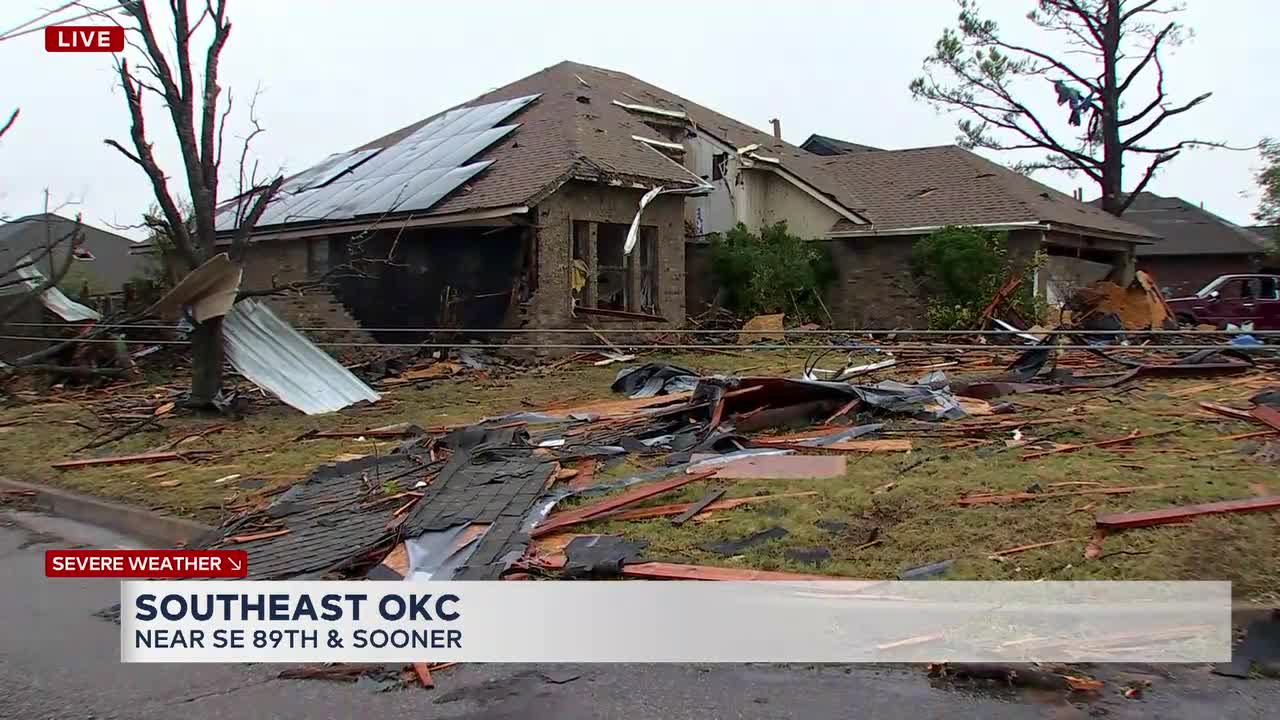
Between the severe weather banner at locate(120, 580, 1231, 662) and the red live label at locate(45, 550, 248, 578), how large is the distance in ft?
2.50

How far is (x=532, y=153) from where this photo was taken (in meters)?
19.8

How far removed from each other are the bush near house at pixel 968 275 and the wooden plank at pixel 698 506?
48.8ft

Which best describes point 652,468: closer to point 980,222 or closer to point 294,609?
point 294,609

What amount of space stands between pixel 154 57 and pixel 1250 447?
1267 centimetres

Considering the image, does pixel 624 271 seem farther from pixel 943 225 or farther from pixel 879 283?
pixel 943 225

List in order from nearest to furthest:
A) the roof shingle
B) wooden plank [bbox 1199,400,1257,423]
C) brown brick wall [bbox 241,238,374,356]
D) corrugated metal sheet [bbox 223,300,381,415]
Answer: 1. wooden plank [bbox 1199,400,1257,423]
2. corrugated metal sheet [bbox 223,300,381,415]
3. brown brick wall [bbox 241,238,374,356]
4. the roof shingle

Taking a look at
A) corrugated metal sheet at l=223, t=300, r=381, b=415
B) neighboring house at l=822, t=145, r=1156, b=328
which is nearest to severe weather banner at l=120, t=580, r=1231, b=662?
corrugated metal sheet at l=223, t=300, r=381, b=415

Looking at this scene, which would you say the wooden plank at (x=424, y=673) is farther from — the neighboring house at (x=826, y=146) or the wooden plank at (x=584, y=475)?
the neighboring house at (x=826, y=146)

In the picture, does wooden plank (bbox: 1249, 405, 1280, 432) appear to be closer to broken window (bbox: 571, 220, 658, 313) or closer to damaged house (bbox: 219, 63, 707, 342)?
damaged house (bbox: 219, 63, 707, 342)

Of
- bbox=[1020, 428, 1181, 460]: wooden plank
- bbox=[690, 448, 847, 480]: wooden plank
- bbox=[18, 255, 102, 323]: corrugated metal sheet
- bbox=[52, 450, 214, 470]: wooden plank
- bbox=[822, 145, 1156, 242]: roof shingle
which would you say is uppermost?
bbox=[822, 145, 1156, 242]: roof shingle

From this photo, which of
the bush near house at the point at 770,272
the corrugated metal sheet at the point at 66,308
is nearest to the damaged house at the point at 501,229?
the bush near house at the point at 770,272

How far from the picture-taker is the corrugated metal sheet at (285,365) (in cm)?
1312

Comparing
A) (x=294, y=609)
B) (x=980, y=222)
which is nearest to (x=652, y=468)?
(x=294, y=609)

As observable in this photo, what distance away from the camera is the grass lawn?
5672 mm
